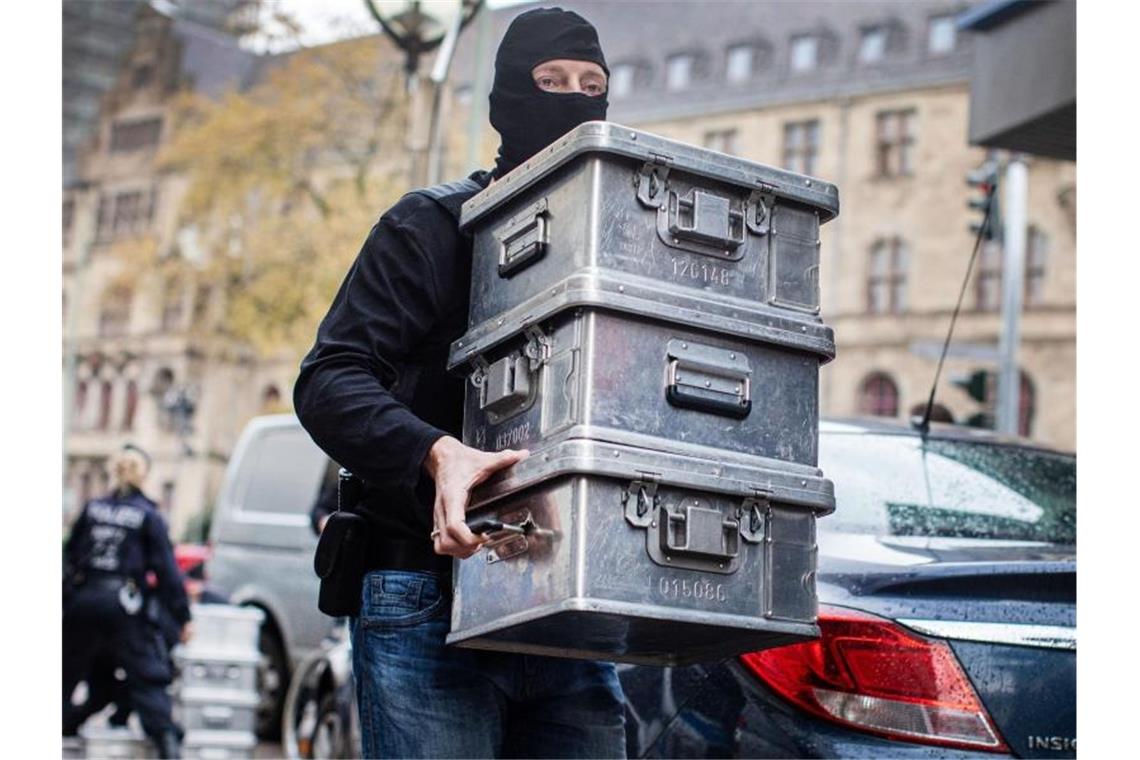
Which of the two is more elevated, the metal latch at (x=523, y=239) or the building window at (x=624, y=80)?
the building window at (x=624, y=80)

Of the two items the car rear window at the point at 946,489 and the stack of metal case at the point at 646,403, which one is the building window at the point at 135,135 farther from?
the stack of metal case at the point at 646,403

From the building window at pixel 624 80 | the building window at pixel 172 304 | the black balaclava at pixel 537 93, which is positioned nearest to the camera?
the black balaclava at pixel 537 93

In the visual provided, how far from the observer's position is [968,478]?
4.98m

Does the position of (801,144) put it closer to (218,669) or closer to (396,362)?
(218,669)

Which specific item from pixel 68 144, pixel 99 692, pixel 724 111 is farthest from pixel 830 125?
pixel 99 692

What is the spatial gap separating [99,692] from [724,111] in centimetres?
4724

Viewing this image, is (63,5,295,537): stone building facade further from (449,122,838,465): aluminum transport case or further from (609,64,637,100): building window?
(449,122,838,465): aluminum transport case

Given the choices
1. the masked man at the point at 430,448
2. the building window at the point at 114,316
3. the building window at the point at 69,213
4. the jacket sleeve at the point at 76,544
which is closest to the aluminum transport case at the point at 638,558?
the masked man at the point at 430,448

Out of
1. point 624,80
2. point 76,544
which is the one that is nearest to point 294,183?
point 624,80

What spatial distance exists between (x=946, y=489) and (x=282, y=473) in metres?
9.14

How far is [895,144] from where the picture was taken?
53438 millimetres

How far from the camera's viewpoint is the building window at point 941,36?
53594 mm

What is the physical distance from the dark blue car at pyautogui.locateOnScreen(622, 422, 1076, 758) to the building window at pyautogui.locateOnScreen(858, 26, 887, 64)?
52323 millimetres

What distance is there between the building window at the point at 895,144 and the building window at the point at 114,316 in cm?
2228
